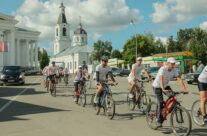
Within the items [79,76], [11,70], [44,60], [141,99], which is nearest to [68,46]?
[44,60]

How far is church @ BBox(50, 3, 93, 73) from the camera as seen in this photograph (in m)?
101

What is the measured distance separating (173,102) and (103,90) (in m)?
2.78

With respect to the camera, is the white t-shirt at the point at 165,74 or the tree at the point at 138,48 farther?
the tree at the point at 138,48

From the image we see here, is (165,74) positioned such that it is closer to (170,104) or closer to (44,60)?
(170,104)

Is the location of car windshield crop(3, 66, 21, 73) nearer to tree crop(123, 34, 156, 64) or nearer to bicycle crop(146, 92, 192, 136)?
bicycle crop(146, 92, 192, 136)

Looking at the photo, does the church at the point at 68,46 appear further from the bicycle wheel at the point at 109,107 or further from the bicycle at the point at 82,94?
the bicycle wheel at the point at 109,107

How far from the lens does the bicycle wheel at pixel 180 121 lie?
4883 millimetres

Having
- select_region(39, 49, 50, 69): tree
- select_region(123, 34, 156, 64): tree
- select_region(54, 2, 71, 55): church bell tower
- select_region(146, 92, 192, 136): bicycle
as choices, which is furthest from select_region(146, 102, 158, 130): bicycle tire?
select_region(54, 2, 71, 55): church bell tower

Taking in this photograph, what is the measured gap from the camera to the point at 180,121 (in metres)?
5.07

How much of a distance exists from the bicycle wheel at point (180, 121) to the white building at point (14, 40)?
207ft

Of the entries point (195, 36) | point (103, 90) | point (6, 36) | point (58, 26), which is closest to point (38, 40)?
point (6, 36)

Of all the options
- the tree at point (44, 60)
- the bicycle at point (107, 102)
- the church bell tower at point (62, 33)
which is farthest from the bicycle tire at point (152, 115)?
the church bell tower at point (62, 33)

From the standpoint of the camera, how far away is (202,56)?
5812cm

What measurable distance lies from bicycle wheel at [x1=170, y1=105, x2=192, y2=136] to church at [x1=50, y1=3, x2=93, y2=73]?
311 ft
